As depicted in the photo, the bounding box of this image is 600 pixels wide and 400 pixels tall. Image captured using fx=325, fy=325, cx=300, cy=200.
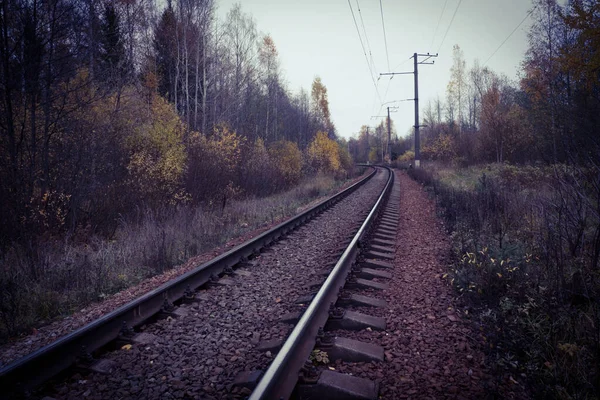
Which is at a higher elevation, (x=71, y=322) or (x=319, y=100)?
(x=319, y=100)

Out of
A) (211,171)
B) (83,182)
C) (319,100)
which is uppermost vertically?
(319,100)

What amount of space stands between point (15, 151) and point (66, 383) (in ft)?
20.0

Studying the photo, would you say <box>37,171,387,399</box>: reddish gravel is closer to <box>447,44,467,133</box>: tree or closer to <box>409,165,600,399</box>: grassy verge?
<box>409,165,600,399</box>: grassy verge

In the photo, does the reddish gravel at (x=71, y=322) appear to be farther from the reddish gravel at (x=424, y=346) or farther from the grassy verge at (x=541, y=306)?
the grassy verge at (x=541, y=306)

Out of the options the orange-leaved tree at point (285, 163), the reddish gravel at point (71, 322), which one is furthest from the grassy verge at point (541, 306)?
the orange-leaved tree at point (285, 163)

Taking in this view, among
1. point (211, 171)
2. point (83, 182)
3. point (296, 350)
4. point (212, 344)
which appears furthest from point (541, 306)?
point (211, 171)

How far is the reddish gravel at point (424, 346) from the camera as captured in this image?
2.45 metres

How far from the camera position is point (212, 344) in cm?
310

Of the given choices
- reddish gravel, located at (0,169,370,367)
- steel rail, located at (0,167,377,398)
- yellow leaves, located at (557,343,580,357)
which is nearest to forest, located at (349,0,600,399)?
yellow leaves, located at (557,343,580,357)

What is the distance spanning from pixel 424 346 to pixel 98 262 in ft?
17.7

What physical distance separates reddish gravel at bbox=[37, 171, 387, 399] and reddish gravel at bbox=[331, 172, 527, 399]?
2.87 ft

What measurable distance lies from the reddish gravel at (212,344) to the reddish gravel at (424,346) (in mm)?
876

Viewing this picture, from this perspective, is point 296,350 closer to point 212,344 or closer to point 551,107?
point 212,344

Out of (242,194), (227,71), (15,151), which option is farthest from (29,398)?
(227,71)
